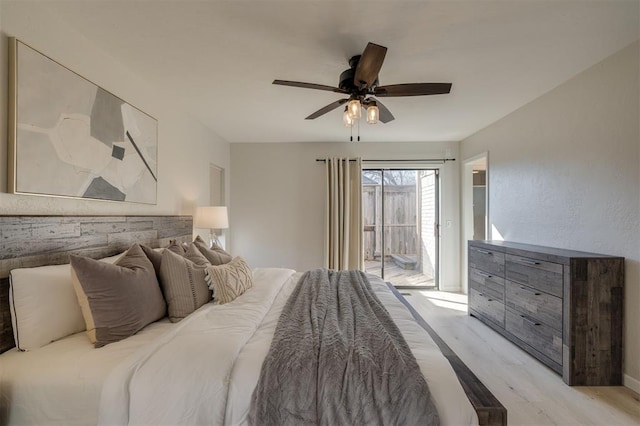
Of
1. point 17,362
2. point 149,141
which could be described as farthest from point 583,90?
point 17,362

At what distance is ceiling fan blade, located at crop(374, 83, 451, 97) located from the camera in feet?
6.31

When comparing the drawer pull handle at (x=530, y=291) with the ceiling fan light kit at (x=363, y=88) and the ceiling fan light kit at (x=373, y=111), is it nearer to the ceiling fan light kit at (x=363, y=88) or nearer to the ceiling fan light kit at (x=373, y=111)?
the ceiling fan light kit at (x=363, y=88)

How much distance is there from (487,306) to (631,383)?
1205 millimetres

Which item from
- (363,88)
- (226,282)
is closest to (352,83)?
(363,88)

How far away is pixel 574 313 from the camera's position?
208 cm

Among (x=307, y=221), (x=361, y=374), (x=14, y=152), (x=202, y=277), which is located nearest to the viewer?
(x=361, y=374)

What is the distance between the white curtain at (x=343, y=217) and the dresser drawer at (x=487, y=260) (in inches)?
64.0

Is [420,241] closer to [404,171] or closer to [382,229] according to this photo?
[382,229]

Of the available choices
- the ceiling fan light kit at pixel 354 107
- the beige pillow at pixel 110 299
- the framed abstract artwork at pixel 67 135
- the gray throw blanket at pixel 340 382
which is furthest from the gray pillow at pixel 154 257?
the ceiling fan light kit at pixel 354 107

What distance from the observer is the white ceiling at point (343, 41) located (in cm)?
162

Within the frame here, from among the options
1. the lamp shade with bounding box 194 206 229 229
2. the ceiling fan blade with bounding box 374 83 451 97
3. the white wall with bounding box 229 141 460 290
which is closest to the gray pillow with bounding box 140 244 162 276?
the lamp shade with bounding box 194 206 229 229

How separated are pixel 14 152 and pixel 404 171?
14.9 feet

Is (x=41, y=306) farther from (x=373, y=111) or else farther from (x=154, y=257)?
(x=373, y=111)

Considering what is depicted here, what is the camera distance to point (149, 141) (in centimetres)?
248
